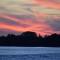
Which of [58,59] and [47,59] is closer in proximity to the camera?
[58,59]

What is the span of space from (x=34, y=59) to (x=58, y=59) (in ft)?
6.26

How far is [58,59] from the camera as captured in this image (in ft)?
66.6

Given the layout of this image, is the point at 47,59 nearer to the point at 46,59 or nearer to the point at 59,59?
the point at 46,59

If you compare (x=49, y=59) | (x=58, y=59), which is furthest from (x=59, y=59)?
(x=49, y=59)

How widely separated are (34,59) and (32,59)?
179 millimetres

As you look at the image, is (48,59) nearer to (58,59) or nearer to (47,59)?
(47,59)

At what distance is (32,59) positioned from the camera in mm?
21438

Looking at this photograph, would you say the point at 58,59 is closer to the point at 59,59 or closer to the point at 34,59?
the point at 59,59

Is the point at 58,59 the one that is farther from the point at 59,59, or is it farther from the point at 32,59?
the point at 32,59

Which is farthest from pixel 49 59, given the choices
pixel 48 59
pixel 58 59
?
pixel 58 59

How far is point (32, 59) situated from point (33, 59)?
0.19 metres

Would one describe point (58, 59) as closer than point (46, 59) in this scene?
Yes

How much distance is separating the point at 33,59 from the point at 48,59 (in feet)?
3.72

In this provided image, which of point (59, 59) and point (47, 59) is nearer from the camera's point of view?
point (59, 59)
